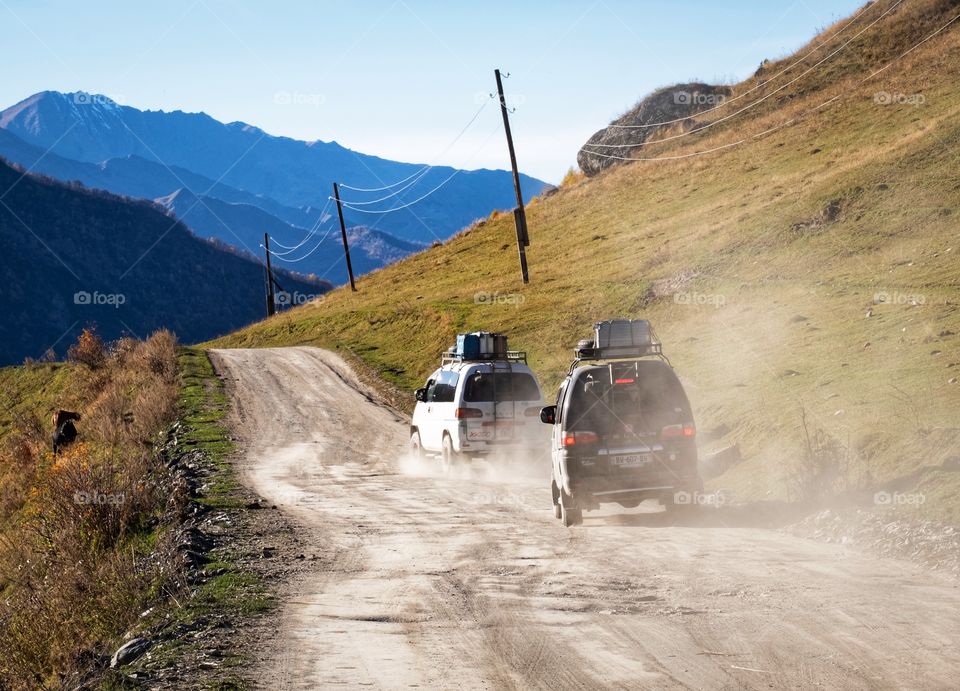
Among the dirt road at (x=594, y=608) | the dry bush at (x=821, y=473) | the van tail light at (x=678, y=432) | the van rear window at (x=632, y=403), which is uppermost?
the van rear window at (x=632, y=403)

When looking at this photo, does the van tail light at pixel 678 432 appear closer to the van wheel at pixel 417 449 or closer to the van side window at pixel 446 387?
the van side window at pixel 446 387

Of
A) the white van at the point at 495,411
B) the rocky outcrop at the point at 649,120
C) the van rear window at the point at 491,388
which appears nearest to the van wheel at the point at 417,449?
the white van at the point at 495,411

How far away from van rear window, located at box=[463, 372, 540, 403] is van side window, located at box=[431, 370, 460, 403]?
1.49ft

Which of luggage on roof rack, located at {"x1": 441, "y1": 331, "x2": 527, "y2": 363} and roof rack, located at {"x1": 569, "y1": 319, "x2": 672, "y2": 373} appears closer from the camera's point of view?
roof rack, located at {"x1": 569, "y1": 319, "x2": 672, "y2": 373}

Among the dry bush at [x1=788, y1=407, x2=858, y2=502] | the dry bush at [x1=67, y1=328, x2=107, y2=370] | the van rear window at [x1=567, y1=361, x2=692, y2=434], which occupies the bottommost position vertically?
the dry bush at [x1=788, y1=407, x2=858, y2=502]

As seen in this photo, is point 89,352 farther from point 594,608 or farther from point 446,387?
point 594,608

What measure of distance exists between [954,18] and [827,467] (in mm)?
62409

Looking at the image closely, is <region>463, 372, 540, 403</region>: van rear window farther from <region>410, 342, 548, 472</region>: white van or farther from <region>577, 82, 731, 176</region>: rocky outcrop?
<region>577, 82, 731, 176</region>: rocky outcrop

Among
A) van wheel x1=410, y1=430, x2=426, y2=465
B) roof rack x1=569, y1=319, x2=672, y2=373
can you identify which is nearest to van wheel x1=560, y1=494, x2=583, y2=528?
roof rack x1=569, y1=319, x2=672, y2=373

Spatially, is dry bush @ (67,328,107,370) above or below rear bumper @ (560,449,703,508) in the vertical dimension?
above

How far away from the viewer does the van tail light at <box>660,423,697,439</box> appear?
12.3m

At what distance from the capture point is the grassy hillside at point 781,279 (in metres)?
15.0

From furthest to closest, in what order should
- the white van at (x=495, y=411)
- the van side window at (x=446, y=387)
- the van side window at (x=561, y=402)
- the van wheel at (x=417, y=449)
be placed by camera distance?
the van wheel at (x=417, y=449) < the van side window at (x=446, y=387) < the white van at (x=495, y=411) < the van side window at (x=561, y=402)

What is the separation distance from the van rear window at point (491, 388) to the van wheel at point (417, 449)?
9.73 ft
